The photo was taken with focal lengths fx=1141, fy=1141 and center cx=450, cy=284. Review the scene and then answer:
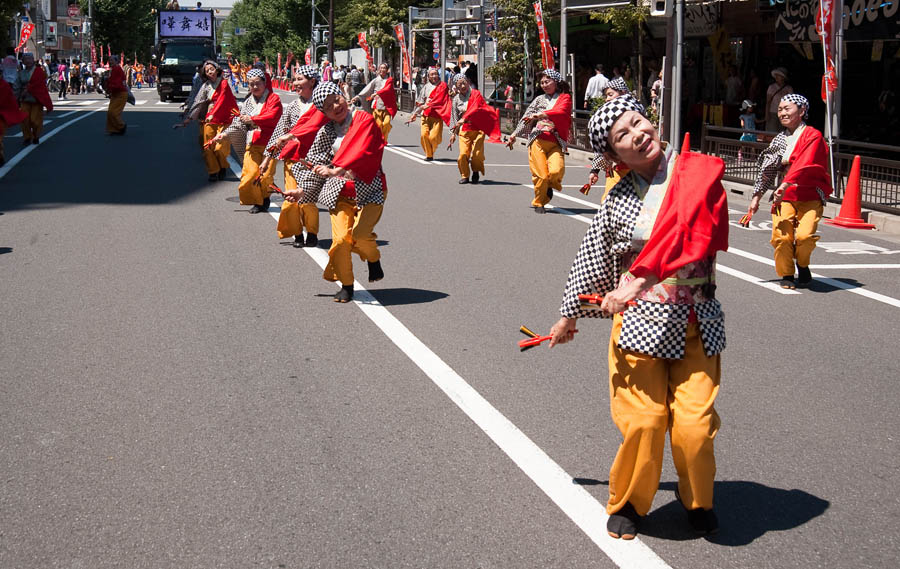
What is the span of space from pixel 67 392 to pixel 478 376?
2334mm

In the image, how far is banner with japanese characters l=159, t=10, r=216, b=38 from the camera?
47.2 m

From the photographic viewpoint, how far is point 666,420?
4.23 meters

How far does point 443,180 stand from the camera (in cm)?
1877

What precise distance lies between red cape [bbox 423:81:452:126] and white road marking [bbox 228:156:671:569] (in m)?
13.2

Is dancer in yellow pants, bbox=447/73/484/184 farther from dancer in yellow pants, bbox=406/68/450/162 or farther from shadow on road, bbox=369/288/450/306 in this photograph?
shadow on road, bbox=369/288/450/306

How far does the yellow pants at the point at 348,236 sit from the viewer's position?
8.62m

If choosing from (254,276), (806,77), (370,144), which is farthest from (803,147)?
(806,77)

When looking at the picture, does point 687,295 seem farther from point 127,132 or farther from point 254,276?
point 127,132

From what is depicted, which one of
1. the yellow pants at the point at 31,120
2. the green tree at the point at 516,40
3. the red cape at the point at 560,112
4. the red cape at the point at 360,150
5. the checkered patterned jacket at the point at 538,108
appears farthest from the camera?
the green tree at the point at 516,40

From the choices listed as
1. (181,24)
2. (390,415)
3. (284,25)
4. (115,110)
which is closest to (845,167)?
(390,415)

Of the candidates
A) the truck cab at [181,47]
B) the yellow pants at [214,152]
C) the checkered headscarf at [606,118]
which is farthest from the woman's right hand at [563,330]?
the truck cab at [181,47]

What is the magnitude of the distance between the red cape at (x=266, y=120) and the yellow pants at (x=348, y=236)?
485 cm

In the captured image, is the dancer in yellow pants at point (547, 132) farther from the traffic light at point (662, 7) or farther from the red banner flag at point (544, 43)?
the red banner flag at point (544, 43)

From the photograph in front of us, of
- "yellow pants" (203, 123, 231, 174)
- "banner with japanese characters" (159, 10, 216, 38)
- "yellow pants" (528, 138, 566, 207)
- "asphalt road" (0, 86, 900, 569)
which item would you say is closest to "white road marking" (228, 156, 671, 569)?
"asphalt road" (0, 86, 900, 569)
